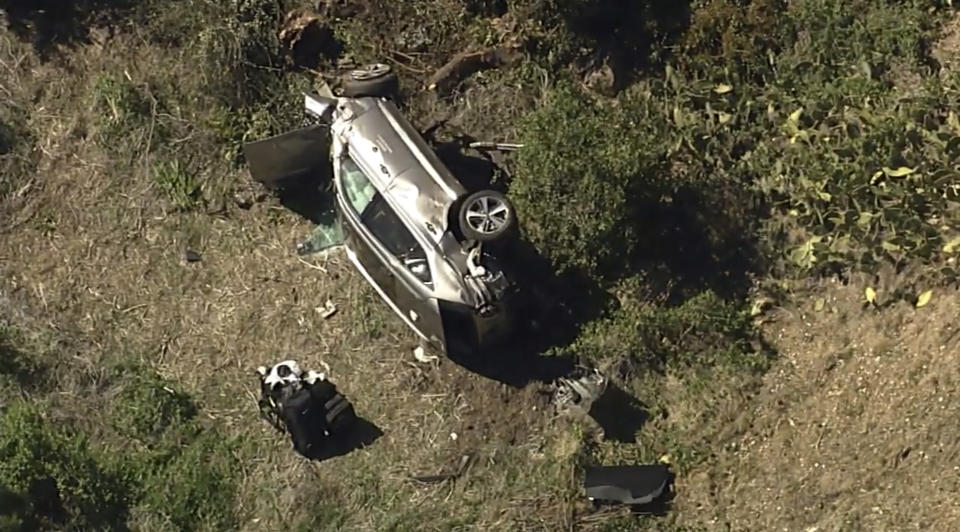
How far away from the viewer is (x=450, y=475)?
388 inches

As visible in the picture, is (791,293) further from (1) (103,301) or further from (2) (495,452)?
(1) (103,301)

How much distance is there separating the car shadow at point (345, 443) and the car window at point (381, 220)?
1376 mm

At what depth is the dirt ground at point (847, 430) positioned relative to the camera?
29.0 feet

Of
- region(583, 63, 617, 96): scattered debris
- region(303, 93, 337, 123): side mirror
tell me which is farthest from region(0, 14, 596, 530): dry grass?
region(583, 63, 617, 96): scattered debris

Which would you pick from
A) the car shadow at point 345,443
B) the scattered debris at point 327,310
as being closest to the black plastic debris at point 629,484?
the car shadow at point 345,443

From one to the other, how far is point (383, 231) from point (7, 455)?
3.61 metres

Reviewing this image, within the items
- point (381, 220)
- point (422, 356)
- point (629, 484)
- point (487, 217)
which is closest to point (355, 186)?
point (381, 220)

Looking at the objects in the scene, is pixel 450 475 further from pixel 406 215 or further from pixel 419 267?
pixel 406 215

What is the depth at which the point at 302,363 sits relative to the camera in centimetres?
1042

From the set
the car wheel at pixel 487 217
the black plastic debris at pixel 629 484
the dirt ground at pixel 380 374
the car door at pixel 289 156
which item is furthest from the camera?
the car door at pixel 289 156

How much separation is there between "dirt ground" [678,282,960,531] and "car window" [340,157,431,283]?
270cm

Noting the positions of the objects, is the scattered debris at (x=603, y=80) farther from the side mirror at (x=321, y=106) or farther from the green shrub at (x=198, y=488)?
the green shrub at (x=198, y=488)

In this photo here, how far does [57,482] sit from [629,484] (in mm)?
4646

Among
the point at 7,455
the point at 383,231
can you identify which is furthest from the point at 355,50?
the point at 7,455
